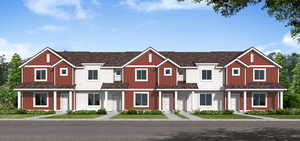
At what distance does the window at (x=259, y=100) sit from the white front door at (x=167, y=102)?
1017cm

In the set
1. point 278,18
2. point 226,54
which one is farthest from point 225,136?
point 226,54

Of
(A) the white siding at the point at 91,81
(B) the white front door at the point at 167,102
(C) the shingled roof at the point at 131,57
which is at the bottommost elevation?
(B) the white front door at the point at 167,102

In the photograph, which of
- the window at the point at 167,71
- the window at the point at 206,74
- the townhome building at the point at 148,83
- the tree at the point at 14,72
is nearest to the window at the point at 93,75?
the townhome building at the point at 148,83

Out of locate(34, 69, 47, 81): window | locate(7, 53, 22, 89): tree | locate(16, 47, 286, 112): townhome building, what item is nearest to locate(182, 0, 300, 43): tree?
locate(16, 47, 286, 112): townhome building

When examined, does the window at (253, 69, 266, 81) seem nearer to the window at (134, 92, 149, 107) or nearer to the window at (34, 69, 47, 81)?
the window at (134, 92, 149, 107)

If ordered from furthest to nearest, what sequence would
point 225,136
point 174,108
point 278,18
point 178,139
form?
point 174,108, point 225,136, point 178,139, point 278,18

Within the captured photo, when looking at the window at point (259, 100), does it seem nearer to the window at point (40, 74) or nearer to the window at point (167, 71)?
the window at point (167, 71)

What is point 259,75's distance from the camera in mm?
37156

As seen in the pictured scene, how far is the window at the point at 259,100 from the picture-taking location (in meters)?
36.7

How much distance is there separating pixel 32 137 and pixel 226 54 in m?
31.5

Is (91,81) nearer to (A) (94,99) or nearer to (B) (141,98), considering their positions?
(A) (94,99)

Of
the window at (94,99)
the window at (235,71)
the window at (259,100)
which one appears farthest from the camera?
the window at (94,99)

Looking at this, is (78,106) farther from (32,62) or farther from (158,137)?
(158,137)

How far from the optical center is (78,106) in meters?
37.8
